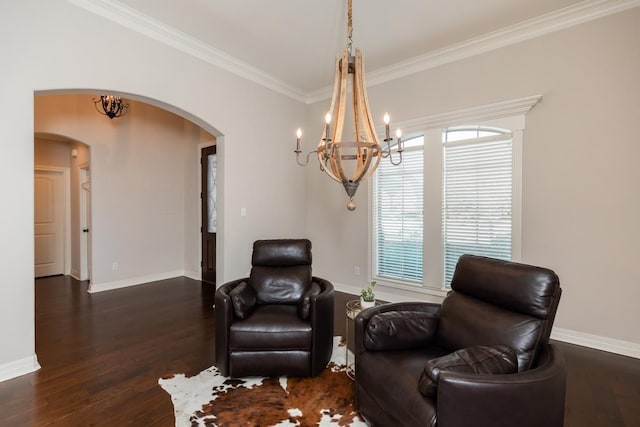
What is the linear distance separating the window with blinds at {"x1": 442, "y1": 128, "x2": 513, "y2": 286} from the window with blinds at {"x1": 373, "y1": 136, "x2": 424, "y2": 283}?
356mm

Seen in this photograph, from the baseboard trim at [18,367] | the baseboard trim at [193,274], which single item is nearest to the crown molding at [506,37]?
the baseboard trim at [193,274]

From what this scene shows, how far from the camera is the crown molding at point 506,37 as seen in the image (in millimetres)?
2967

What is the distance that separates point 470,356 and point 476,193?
2.67 metres

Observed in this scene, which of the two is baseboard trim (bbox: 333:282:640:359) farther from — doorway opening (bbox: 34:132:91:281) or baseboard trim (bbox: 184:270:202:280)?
doorway opening (bbox: 34:132:91:281)

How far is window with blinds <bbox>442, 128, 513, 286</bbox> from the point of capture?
11.7 ft

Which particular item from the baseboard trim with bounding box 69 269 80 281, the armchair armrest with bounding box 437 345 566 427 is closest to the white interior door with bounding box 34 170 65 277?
the baseboard trim with bounding box 69 269 80 281

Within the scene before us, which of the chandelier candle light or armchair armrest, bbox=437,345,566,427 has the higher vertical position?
the chandelier candle light

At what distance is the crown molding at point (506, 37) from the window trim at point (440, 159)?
26.5 inches

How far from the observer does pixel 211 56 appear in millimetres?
3889

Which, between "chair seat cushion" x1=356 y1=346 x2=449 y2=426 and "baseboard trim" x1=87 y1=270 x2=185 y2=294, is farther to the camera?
"baseboard trim" x1=87 y1=270 x2=185 y2=294

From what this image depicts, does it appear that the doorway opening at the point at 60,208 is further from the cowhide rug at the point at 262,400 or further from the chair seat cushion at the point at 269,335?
the chair seat cushion at the point at 269,335

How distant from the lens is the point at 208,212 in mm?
5715

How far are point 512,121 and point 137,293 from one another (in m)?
5.61

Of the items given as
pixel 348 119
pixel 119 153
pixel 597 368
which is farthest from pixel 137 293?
pixel 597 368
